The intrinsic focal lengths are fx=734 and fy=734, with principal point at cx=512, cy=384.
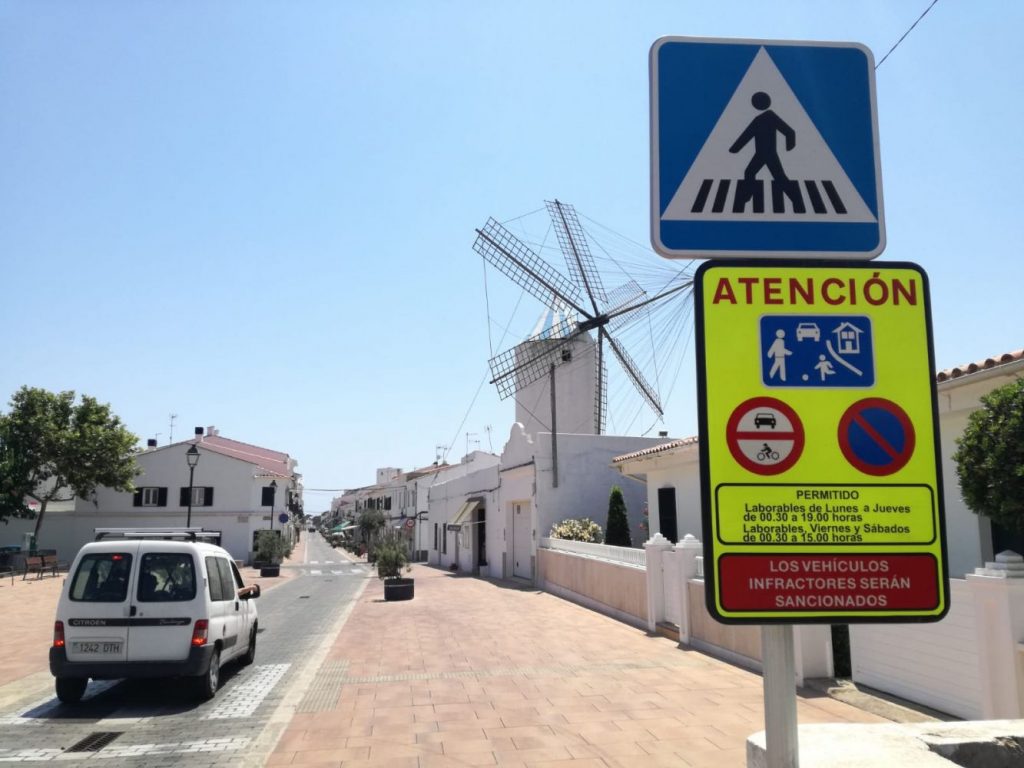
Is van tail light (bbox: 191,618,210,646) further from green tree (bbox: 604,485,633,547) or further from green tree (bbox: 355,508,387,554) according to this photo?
green tree (bbox: 355,508,387,554)

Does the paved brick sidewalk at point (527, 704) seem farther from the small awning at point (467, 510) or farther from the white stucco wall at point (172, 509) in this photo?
the white stucco wall at point (172, 509)

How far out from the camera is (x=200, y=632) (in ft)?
29.5

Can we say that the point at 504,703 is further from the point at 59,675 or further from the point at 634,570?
the point at 634,570

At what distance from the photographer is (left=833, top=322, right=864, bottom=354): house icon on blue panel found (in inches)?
76.2

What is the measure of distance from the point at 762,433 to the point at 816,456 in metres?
0.15

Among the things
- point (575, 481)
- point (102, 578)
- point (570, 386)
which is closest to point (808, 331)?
point (102, 578)

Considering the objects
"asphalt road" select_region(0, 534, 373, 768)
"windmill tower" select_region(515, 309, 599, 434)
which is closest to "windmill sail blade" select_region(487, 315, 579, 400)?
"windmill tower" select_region(515, 309, 599, 434)

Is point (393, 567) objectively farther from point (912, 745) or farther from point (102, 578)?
point (912, 745)

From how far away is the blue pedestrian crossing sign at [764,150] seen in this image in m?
2.15

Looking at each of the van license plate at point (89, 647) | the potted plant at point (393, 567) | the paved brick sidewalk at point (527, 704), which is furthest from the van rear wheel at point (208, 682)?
the potted plant at point (393, 567)

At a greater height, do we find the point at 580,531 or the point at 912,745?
the point at 912,745

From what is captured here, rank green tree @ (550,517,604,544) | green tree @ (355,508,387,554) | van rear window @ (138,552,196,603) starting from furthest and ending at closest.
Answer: green tree @ (355,508,387,554) < green tree @ (550,517,604,544) < van rear window @ (138,552,196,603)

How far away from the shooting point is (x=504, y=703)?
28.7 feet

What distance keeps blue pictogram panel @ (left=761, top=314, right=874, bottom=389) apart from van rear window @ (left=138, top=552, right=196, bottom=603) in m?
9.03
